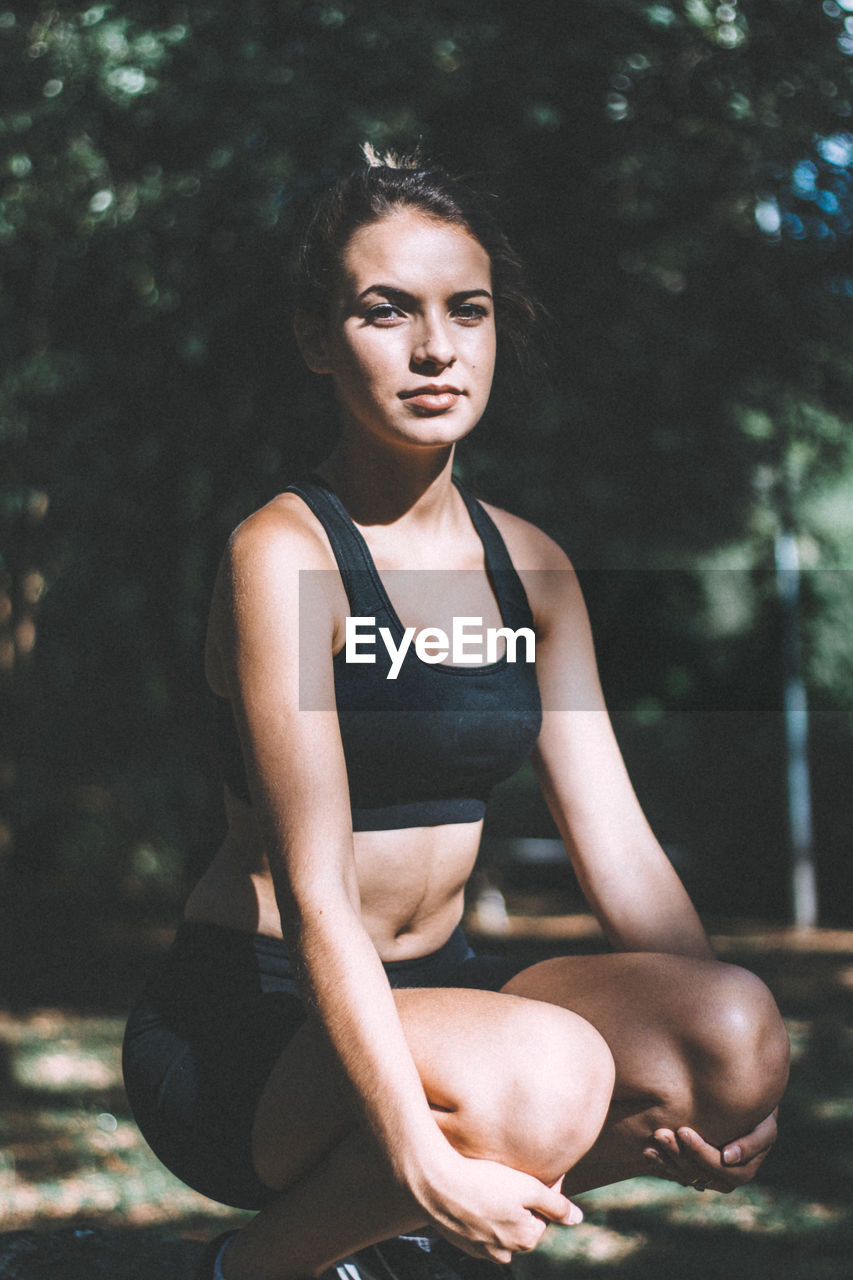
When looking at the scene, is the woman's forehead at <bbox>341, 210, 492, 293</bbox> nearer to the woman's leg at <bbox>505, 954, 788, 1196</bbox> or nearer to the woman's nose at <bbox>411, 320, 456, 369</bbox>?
the woman's nose at <bbox>411, 320, 456, 369</bbox>

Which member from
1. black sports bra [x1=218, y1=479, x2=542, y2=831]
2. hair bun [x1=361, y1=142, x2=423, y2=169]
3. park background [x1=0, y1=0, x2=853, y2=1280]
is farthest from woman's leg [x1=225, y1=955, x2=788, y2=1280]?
hair bun [x1=361, y1=142, x2=423, y2=169]

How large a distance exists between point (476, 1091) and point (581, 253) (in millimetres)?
3411

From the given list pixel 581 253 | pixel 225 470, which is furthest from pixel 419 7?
pixel 225 470

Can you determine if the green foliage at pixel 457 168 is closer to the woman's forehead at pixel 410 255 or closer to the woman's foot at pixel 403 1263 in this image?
the woman's foot at pixel 403 1263

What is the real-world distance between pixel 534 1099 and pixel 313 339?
99 cm

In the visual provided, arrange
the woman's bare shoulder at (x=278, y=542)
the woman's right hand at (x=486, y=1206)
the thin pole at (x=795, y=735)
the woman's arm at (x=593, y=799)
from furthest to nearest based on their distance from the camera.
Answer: the thin pole at (x=795, y=735) → the woman's arm at (x=593, y=799) → the woman's bare shoulder at (x=278, y=542) → the woman's right hand at (x=486, y=1206)

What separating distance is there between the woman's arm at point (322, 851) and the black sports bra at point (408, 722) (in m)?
0.06

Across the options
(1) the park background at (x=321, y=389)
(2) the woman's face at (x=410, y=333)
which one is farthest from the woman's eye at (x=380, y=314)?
(1) the park background at (x=321, y=389)

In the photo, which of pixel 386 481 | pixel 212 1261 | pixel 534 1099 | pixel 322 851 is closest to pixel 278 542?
pixel 386 481

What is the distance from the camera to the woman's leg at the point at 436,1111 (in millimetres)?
1508

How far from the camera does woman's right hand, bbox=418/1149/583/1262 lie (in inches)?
56.1

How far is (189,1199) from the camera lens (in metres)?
3.28

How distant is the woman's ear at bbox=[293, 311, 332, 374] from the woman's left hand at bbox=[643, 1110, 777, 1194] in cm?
107

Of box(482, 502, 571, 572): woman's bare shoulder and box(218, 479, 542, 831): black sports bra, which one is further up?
box(482, 502, 571, 572): woman's bare shoulder
